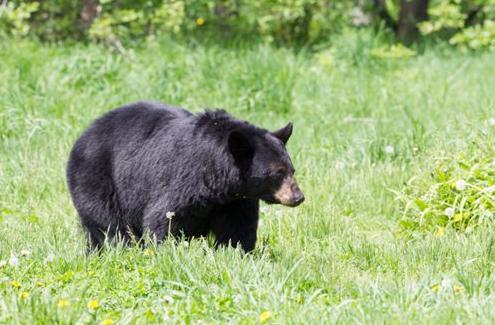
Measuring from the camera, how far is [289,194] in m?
4.34

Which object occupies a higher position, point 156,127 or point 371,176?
point 156,127

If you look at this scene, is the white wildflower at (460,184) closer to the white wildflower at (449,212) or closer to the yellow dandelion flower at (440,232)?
the white wildflower at (449,212)

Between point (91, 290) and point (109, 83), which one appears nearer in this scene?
point (91, 290)

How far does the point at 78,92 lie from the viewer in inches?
339

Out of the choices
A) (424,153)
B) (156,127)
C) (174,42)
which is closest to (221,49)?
(174,42)

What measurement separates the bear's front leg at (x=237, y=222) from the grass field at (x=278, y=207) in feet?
0.37

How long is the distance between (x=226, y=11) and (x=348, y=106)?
17.3 ft

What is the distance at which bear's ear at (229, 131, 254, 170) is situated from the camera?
435 centimetres

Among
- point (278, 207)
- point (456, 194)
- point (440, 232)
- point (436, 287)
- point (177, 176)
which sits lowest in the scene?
point (278, 207)

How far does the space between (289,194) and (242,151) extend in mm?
345

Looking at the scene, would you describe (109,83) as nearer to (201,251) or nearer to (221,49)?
(221,49)

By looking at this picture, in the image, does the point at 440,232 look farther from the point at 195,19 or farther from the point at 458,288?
the point at 195,19

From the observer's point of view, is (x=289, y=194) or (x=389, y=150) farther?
(x=389, y=150)

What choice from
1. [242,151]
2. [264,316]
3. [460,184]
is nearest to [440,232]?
[460,184]
